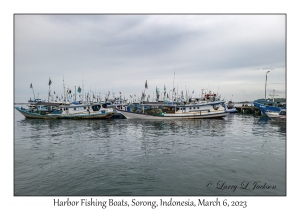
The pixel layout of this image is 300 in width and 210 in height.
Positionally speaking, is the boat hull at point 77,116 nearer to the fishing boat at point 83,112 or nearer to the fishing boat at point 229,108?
the fishing boat at point 83,112

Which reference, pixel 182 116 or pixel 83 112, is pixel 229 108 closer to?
pixel 182 116

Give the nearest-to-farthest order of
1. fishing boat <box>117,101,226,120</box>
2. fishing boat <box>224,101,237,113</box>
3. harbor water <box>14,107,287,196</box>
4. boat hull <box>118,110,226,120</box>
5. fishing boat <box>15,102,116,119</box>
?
harbor water <box>14,107,287,196</box>
boat hull <box>118,110,226,120</box>
fishing boat <box>117,101,226,120</box>
fishing boat <box>224,101,237,113</box>
fishing boat <box>15,102,116,119</box>

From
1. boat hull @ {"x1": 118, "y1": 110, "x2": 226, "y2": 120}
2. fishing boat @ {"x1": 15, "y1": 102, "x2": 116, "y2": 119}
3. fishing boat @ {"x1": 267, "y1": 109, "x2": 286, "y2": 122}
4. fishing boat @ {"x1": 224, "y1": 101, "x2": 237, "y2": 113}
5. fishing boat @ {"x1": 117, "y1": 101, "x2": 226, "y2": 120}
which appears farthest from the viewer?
fishing boat @ {"x1": 15, "y1": 102, "x2": 116, "y2": 119}

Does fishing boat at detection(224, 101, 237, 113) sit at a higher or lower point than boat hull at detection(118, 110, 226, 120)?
higher

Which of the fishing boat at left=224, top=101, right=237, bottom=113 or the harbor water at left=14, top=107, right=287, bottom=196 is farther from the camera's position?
the fishing boat at left=224, top=101, right=237, bottom=113

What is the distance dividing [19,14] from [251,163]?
610 inches

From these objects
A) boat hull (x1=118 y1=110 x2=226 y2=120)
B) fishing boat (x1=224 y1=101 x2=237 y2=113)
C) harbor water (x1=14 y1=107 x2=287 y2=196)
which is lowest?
harbor water (x1=14 y1=107 x2=287 y2=196)

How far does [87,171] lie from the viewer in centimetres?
1146

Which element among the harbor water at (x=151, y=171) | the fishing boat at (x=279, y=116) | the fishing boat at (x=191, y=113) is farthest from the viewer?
the fishing boat at (x=191, y=113)

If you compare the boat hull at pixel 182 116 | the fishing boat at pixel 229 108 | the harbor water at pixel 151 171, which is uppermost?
the fishing boat at pixel 229 108

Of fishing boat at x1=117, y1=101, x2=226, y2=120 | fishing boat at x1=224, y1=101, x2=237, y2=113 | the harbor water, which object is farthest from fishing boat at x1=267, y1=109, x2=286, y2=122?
the harbor water

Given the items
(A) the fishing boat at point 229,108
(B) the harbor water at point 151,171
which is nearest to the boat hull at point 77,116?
(A) the fishing boat at point 229,108

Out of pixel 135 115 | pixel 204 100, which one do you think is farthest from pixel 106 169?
pixel 204 100

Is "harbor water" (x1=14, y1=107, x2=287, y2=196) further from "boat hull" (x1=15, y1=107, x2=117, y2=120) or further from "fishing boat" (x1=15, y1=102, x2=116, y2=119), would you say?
"fishing boat" (x1=15, y1=102, x2=116, y2=119)
